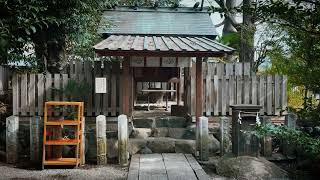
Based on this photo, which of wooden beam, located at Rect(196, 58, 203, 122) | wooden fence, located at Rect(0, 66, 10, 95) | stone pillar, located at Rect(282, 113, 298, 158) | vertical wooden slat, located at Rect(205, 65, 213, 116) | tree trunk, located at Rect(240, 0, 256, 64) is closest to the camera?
stone pillar, located at Rect(282, 113, 298, 158)

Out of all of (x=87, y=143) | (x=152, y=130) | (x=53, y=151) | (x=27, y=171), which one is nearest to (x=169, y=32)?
(x=152, y=130)

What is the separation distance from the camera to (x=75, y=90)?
1049 centimetres

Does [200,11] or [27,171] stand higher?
[200,11]

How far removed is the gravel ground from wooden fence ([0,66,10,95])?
279 centimetres

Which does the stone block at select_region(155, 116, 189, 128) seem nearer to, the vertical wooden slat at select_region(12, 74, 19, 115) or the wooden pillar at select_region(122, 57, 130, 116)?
the wooden pillar at select_region(122, 57, 130, 116)

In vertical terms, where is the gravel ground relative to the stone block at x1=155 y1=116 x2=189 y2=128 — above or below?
below

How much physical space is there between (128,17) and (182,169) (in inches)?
287

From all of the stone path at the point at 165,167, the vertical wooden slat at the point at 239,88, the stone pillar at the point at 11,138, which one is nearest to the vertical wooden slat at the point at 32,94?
the stone pillar at the point at 11,138

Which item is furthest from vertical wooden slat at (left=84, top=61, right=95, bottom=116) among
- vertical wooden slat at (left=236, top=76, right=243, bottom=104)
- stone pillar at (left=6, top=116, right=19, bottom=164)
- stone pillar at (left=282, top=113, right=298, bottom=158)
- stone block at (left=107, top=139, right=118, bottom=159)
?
stone pillar at (left=282, top=113, right=298, bottom=158)

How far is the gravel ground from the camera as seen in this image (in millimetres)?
8141

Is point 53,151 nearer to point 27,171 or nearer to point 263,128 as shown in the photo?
point 27,171

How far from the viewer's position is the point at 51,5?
34.0ft

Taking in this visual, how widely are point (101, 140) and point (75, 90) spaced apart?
2012 millimetres

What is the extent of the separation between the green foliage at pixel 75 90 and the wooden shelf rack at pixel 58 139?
3.50 feet
